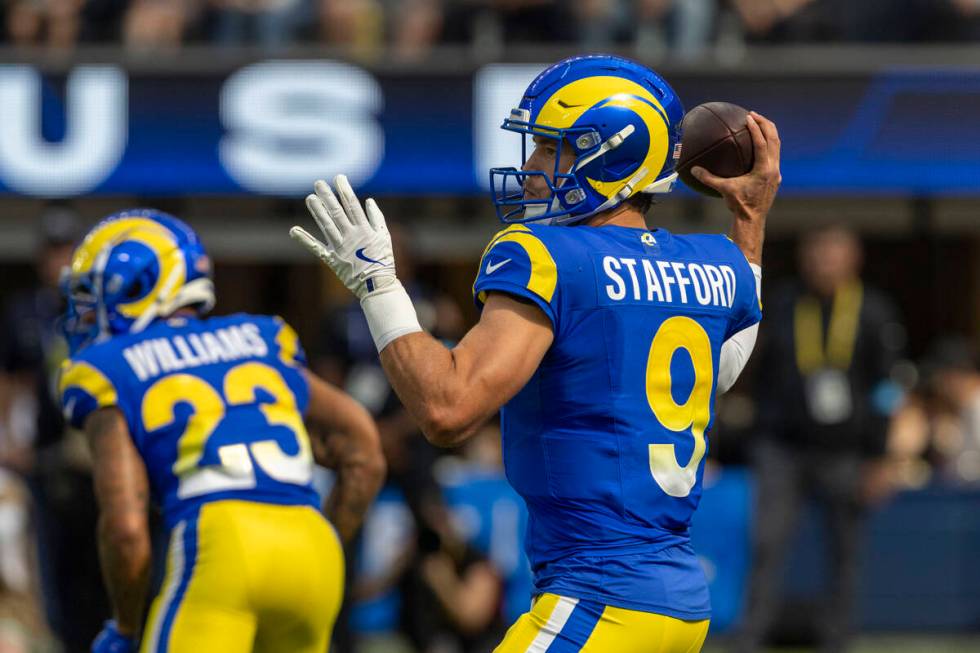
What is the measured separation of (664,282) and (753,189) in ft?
2.16

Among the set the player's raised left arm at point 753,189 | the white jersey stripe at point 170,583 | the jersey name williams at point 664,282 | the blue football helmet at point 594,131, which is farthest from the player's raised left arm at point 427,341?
the white jersey stripe at point 170,583

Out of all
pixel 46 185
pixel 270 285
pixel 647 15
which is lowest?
pixel 270 285

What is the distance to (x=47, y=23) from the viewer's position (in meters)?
9.95

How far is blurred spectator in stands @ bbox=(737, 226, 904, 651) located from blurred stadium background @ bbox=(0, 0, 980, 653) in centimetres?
10

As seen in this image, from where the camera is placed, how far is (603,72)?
140 inches

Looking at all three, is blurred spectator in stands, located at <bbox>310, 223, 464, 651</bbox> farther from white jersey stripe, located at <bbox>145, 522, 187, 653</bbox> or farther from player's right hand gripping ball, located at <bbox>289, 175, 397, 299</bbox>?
player's right hand gripping ball, located at <bbox>289, 175, 397, 299</bbox>

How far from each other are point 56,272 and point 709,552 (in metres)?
3.89

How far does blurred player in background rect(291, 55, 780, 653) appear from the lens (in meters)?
3.23

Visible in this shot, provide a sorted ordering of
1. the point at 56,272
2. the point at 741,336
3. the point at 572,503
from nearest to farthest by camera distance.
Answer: the point at 572,503 < the point at 741,336 < the point at 56,272

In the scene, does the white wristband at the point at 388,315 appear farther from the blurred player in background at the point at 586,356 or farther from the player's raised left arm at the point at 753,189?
the player's raised left arm at the point at 753,189

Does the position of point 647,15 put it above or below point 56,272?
above

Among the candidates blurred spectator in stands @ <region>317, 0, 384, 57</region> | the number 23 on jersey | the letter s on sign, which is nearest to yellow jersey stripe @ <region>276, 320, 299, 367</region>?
the number 23 on jersey

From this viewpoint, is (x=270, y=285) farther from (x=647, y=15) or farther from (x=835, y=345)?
(x=835, y=345)

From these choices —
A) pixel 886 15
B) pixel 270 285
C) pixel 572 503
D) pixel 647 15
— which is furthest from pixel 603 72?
pixel 270 285
